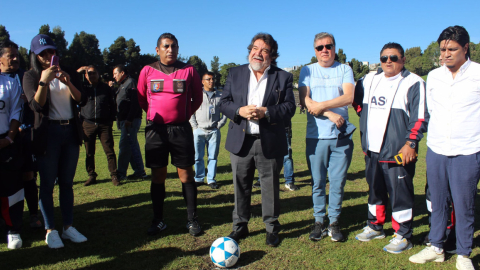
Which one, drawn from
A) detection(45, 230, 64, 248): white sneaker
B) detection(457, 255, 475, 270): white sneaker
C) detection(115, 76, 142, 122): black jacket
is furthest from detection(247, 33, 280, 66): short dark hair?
detection(115, 76, 142, 122): black jacket

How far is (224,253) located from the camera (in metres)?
3.27

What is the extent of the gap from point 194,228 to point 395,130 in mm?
2716

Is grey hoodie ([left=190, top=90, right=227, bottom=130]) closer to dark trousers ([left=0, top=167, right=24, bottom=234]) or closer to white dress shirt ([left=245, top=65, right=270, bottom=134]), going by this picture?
→ white dress shirt ([left=245, top=65, right=270, bottom=134])

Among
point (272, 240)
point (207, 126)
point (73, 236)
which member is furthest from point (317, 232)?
point (207, 126)

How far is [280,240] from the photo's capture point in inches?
159

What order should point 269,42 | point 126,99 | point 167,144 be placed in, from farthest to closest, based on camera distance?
point 126,99 < point 167,144 < point 269,42

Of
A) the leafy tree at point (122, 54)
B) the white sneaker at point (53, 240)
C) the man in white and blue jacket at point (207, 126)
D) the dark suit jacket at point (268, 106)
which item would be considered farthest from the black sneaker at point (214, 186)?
the leafy tree at point (122, 54)

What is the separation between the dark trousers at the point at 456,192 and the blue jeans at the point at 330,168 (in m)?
→ 0.91

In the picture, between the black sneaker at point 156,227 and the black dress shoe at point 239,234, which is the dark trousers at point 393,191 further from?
the black sneaker at point 156,227

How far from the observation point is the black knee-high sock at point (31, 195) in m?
4.46

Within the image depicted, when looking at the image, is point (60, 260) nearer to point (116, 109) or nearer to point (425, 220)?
point (116, 109)

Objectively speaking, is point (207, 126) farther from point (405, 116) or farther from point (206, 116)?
point (405, 116)

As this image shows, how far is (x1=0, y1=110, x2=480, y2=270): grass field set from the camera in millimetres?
3420

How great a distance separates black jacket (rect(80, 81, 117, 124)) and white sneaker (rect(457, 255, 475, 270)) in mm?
6469
